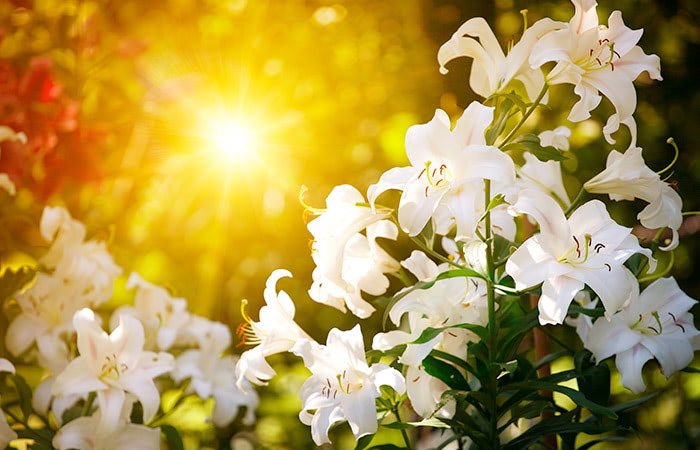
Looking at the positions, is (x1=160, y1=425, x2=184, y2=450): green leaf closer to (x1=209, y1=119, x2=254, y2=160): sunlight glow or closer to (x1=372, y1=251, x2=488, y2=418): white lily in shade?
(x1=372, y1=251, x2=488, y2=418): white lily in shade

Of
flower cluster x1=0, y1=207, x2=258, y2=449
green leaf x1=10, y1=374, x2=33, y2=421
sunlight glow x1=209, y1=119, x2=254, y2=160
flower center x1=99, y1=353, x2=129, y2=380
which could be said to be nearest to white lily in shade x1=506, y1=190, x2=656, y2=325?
flower cluster x1=0, y1=207, x2=258, y2=449

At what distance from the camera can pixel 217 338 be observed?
0.95m

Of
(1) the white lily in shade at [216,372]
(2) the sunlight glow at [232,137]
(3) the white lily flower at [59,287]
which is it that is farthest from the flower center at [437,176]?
(2) the sunlight glow at [232,137]

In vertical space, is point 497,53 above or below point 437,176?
above

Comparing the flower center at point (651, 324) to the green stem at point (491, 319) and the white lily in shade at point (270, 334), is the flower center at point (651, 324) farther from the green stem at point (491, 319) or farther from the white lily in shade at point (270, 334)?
the white lily in shade at point (270, 334)

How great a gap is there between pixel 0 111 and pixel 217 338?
46 centimetres

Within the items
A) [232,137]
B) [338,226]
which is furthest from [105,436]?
[232,137]

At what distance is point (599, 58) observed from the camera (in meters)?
0.56

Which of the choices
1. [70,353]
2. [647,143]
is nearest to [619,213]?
[647,143]

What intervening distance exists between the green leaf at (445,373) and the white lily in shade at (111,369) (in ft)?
1.04

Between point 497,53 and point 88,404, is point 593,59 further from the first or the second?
point 88,404

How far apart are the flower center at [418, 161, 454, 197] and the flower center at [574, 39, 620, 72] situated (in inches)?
5.7

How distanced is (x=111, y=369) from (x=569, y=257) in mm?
487

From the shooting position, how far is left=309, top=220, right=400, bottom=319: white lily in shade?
63 centimetres
